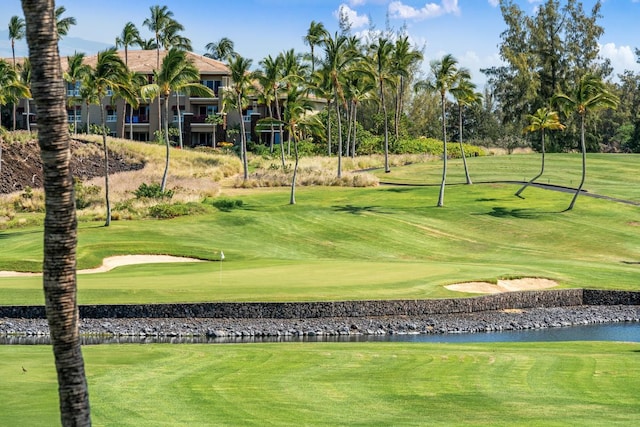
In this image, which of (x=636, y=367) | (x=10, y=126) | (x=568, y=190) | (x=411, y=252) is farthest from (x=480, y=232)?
(x=10, y=126)

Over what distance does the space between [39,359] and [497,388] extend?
32.0 ft

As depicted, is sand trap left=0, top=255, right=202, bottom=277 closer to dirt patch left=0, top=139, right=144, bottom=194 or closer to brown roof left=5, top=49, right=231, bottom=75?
dirt patch left=0, top=139, right=144, bottom=194

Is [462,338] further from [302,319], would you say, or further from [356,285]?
[356,285]

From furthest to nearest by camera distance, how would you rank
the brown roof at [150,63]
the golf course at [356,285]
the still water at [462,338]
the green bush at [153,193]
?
the brown roof at [150,63], the green bush at [153,193], the still water at [462,338], the golf course at [356,285]

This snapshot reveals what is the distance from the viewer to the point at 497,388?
1817 cm

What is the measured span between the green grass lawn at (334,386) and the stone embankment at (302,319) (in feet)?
20.9

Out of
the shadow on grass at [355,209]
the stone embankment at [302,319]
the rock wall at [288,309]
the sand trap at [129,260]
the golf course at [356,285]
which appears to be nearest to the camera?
the golf course at [356,285]

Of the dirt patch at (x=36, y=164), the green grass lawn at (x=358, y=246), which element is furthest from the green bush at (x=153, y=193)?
the dirt patch at (x=36, y=164)

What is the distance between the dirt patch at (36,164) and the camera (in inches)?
3184

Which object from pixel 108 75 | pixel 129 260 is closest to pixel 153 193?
pixel 108 75

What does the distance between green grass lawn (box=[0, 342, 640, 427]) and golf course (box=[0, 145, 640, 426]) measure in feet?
0.17

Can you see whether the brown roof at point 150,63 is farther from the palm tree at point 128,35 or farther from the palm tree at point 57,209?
the palm tree at point 57,209

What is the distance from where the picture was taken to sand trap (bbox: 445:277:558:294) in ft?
122

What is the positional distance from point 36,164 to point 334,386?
2833 inches
